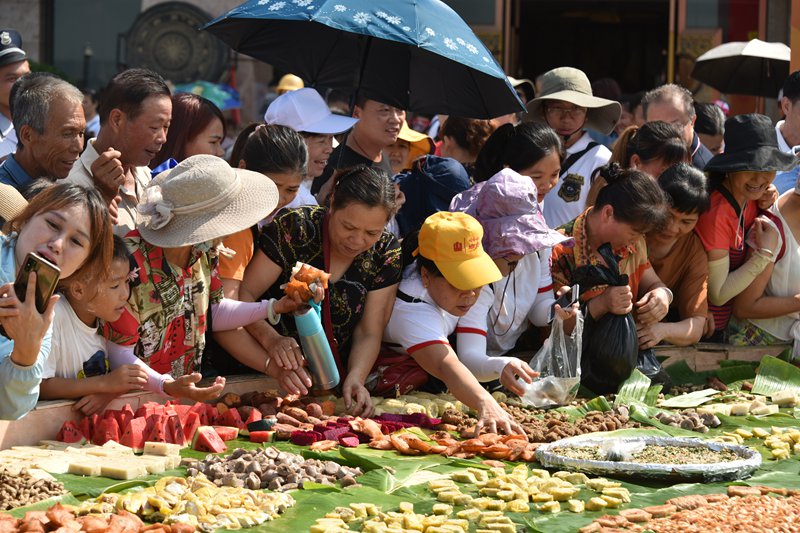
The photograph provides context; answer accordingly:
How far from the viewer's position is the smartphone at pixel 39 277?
3857 millimetres

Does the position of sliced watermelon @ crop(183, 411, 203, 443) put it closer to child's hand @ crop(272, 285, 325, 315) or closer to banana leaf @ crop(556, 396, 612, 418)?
child's hand @ crop(272, 285, 325, 315)

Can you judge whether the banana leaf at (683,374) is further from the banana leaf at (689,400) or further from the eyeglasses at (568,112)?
the eyeglasses at (568,112)

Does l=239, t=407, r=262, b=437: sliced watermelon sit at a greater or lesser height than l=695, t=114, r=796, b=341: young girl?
lesser

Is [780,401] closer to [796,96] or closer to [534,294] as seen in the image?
[534,294]

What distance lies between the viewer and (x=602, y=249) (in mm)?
6008

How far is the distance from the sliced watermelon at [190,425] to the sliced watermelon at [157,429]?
12 centimetres

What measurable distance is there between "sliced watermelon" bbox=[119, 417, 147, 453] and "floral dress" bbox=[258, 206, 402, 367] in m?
1.17

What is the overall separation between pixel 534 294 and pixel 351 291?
1.01 metres

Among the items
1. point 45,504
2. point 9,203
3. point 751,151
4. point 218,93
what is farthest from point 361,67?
point 218,93

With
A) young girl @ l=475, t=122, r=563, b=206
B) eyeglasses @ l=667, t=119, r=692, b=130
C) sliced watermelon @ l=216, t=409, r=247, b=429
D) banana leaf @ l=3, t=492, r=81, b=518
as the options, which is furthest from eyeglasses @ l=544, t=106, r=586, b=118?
banana leaf @ l=3, t=492, r=81, b=518

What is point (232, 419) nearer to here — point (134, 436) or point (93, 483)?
point (134, 436)

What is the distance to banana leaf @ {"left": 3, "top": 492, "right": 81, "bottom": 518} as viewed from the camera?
3771 millimetres

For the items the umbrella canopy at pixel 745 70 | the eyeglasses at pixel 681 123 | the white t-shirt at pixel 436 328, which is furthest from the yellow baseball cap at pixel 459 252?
the umbrella canopy at pixel 745 70

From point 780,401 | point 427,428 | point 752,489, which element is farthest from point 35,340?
point 780,401
